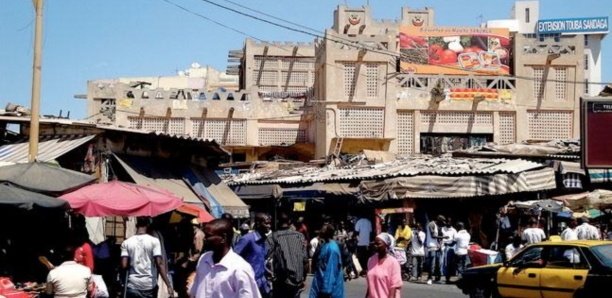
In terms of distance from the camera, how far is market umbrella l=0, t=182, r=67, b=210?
1014 cm

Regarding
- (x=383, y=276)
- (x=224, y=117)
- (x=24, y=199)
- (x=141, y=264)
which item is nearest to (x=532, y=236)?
(x=383, y=276)

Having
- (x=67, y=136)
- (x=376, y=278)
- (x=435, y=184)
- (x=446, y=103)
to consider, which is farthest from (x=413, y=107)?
(x=376, y=278)

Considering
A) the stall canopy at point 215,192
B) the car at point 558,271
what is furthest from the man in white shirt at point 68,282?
the stall canopy at point 215,192

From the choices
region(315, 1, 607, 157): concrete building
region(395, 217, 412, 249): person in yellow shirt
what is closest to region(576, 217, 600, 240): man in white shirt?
region(395, 217, 412, 249): person in yellow shirt

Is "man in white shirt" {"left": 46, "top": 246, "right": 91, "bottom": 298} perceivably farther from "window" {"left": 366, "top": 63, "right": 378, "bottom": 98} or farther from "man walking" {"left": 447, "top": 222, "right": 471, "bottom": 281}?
"window" {"left": 366, "top": 63, "right": 378, "bottom": 98}

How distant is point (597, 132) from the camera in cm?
2073

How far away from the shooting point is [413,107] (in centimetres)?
3641

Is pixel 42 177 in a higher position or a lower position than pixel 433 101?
lower

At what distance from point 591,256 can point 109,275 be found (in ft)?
22.8

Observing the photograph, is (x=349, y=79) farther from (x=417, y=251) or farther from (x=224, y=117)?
(x=417, y=251)

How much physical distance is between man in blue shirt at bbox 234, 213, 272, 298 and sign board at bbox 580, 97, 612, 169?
12225 millimetres

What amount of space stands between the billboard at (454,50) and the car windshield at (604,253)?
31.9m

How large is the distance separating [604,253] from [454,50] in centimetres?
3590

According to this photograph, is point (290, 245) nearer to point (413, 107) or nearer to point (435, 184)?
point (435, 184)
